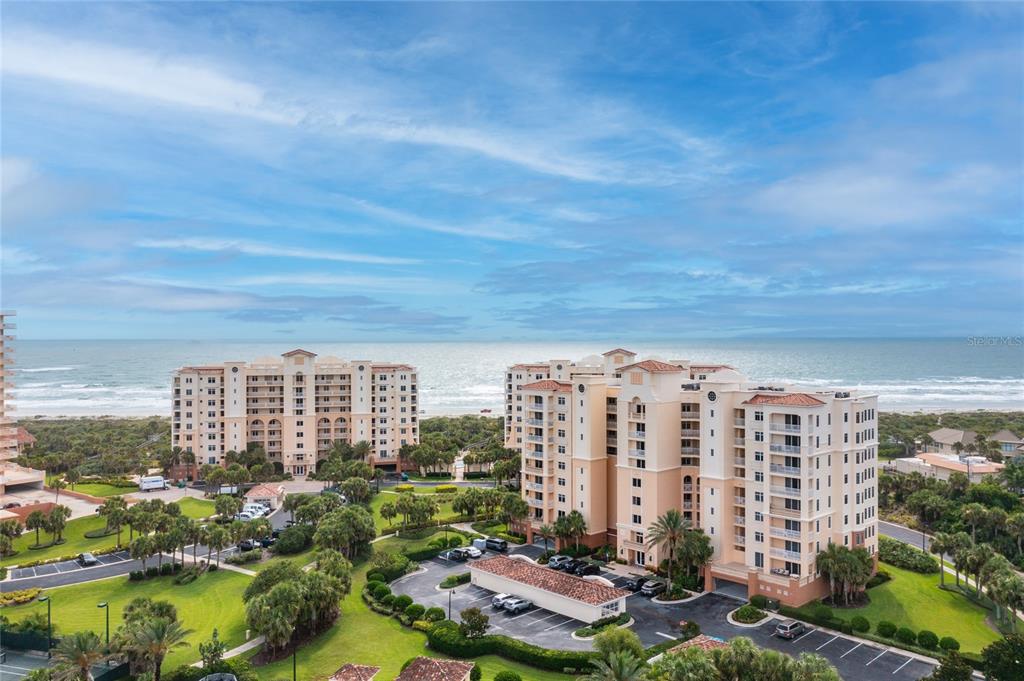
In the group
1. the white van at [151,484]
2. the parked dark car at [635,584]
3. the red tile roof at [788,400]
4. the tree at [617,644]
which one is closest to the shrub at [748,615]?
the parked dark car at [635,584]

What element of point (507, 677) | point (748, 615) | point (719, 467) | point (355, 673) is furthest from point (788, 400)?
point (355, 673)

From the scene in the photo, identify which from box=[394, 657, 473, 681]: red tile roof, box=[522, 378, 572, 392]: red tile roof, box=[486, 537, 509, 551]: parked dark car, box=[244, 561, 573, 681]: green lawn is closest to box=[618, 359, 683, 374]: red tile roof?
box=[522, 378, 572, 392]: red tile roof

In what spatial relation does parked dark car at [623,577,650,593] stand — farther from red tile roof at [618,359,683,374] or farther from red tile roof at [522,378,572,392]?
red tile roof at [522,378,572,392]

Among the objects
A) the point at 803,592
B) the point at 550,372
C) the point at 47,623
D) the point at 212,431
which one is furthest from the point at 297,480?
the point at 803,592

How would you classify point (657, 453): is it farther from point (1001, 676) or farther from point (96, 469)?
point (96, 469)

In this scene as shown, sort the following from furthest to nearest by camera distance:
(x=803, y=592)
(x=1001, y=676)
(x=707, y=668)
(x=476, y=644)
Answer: (x=803, y=592) < (x=476, y=644) < (x=1001, y=676) < (x=707, y=668)

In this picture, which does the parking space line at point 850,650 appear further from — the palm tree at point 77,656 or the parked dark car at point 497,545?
the palm tree at point 77,656
